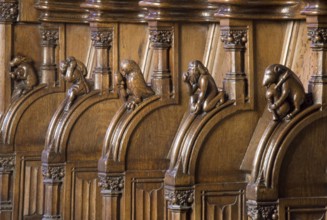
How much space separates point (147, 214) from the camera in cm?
648

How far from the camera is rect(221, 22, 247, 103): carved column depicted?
568 cm

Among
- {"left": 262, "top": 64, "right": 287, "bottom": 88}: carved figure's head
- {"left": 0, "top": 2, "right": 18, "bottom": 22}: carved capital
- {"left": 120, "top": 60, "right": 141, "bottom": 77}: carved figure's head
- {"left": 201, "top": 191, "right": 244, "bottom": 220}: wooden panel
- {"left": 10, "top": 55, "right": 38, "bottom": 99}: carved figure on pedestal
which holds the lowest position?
{"left": 201, "top": 191, "right": 244, "bottom": 220}: wooden panel

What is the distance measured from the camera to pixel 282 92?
5137 millimetres

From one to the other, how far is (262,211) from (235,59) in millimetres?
913

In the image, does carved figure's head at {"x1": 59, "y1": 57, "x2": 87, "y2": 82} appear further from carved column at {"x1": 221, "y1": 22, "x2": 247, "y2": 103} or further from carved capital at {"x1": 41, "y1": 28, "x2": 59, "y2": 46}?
carved column at {"x1": 221, "y1": 22, "x2": 247, "y2": 103}

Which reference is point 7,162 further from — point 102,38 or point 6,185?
point 102,38

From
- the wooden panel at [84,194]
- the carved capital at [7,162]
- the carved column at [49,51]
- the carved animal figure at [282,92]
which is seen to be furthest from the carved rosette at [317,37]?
the carved capital at [7,162]

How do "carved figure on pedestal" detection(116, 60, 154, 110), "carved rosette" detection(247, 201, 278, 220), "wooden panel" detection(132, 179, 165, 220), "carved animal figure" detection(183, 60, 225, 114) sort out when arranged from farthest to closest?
"wooden panel" detection(132, 179, 165, 220), "carved figure on pedestal" detection(116, 60, 154, 110), "carved animal figure" detection(183, 60, 225, 114), "carved rosette" detection(247, 201, 278, 220)

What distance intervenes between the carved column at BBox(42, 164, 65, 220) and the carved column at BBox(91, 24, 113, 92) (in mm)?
565

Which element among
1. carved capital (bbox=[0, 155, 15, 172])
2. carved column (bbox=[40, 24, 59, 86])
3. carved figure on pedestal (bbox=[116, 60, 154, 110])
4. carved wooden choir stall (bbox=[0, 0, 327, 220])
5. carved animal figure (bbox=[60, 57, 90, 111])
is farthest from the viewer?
carved column (bbox=[40, 24, 59, 86])

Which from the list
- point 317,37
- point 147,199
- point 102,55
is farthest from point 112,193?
point 317,37

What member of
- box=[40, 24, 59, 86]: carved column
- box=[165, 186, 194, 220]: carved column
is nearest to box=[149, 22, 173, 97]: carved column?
box=[165, 186, 194, 220]: carved column

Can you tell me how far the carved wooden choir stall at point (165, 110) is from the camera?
5.21 m

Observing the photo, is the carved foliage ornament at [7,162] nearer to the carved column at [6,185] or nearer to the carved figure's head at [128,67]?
the carved column at [6,185]
